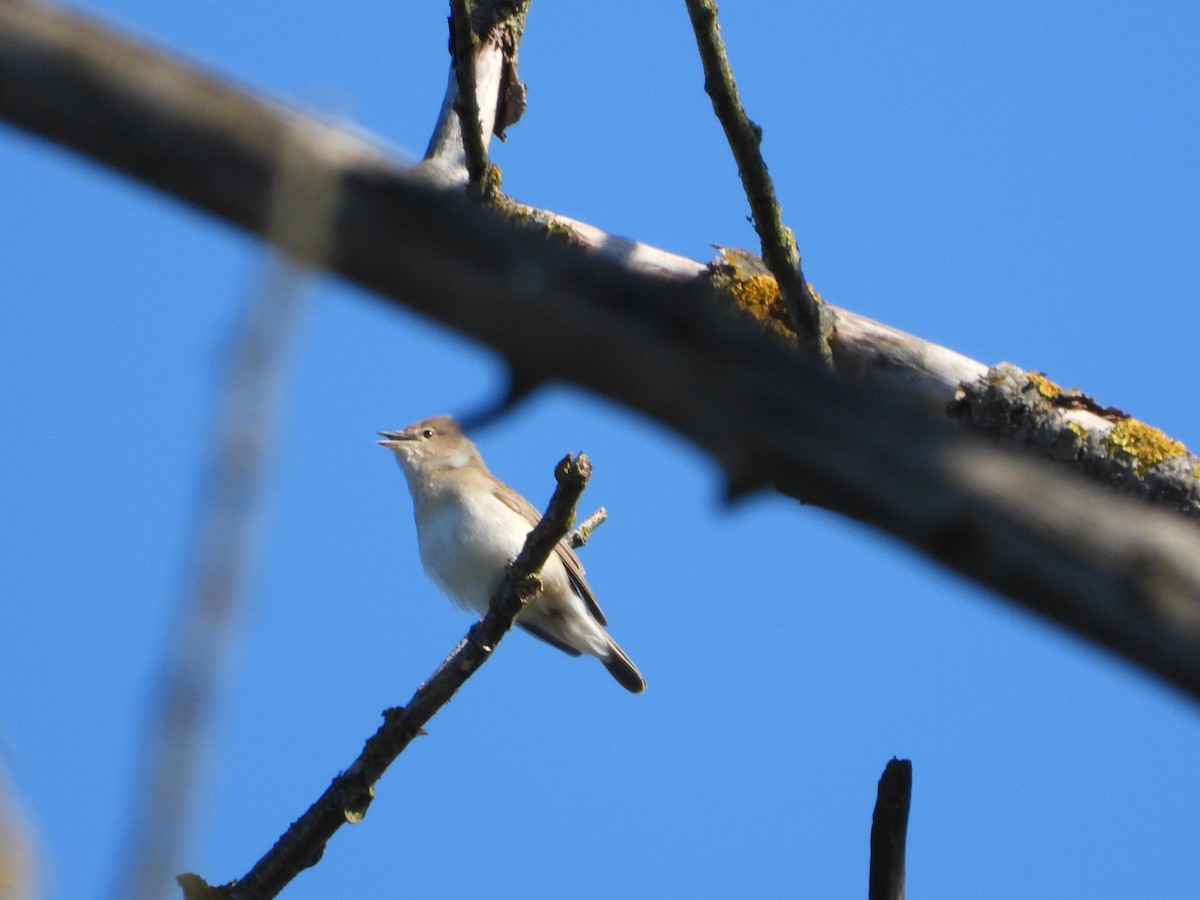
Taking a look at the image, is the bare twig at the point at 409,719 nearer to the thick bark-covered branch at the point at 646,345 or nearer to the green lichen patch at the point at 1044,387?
the green lichen patch at the point at 1044,387

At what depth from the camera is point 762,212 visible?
491 cm

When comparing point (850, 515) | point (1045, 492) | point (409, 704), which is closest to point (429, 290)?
point (850, 515)

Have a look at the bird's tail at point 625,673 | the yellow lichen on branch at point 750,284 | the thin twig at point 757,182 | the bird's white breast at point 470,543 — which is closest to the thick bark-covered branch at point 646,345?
the thin twig at point 757,182

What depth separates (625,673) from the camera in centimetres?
954

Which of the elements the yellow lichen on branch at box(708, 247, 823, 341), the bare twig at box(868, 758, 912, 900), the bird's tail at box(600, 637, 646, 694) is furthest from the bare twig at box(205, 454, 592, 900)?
the bird's tail at box(600, 637, 646, 694)

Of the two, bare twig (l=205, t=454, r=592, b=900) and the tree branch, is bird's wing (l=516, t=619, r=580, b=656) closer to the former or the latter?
bare twig (l=205, t=454, r=592, b=900)

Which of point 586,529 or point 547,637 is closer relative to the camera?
point 586,529

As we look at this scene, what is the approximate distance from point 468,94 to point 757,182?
110 cm

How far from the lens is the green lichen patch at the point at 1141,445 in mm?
5254

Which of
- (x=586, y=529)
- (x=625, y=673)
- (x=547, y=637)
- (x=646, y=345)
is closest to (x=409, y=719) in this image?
(x=586, y=529)

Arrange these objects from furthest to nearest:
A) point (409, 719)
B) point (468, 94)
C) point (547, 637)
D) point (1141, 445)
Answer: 1. point (547, 637)
2. point (409, 719)
3. point (1141, 445)
4. point (468, 94)

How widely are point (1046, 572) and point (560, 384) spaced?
0.51 meters

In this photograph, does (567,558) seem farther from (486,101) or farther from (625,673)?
(486,101)

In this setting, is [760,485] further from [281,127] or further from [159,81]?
[159,81]
